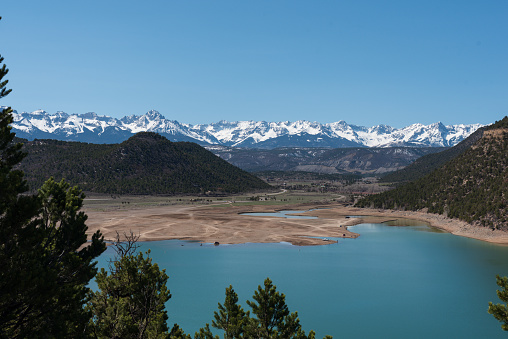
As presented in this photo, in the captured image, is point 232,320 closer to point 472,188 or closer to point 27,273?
point 27,273

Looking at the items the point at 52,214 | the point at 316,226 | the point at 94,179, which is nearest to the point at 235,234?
the point at 316,226

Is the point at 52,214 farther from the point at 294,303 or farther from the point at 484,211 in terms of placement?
the point at 484,211

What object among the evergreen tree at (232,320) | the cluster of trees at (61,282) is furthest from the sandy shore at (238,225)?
the cluster of trees at (61,282)

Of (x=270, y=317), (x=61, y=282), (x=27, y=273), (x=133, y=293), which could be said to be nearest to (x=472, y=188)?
(x=270, y=317)

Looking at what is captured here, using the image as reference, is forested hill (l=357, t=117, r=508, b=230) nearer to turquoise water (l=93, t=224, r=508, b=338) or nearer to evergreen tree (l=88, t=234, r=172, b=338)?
turquoise water (l=93, t=224, r=508, b=338)

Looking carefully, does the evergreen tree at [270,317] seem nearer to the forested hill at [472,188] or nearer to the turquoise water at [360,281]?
the turquoise water at [360,281]

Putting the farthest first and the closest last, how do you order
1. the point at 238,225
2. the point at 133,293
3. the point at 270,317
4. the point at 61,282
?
1. the point at 238,225
2. the point at 270,317
3. the point at 133,293
4. the point at 61,282
